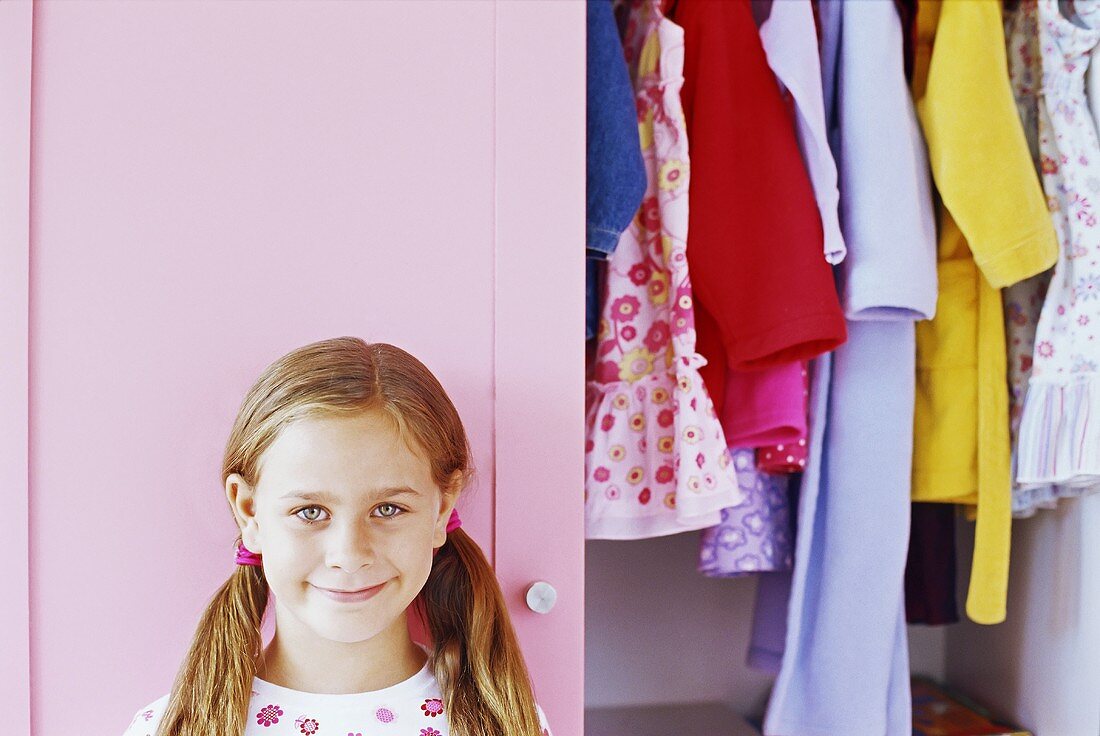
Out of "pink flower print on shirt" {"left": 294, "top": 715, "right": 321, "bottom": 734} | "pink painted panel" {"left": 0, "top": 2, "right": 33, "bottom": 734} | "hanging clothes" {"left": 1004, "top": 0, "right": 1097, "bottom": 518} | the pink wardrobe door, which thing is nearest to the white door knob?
the pink wardrobe door

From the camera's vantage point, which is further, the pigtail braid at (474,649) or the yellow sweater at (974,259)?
the yellow sweater at (974,259)

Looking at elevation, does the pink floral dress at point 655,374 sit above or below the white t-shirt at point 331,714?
above

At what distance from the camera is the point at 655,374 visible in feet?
4.23

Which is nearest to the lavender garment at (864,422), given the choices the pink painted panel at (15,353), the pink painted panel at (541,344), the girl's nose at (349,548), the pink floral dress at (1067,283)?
the pink floral dress at (1067,283)

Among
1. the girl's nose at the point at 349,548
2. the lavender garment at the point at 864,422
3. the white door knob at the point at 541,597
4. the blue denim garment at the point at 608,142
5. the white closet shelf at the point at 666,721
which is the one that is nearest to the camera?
the girl's nose at the point at 349,548

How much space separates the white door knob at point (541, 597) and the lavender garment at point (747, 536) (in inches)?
15.7

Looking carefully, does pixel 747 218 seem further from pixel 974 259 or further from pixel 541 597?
pixel 541 597

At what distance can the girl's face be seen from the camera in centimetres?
89

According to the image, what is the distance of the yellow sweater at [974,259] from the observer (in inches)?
50.2

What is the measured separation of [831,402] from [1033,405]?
0.25m

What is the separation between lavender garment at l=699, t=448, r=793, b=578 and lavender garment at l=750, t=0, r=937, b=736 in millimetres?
51

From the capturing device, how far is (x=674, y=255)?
4.12ft

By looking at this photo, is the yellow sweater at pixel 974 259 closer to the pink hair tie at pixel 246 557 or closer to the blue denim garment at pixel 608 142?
the blue denim garment at pixel 608 142

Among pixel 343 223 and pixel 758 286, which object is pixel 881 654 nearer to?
pixel 758 286
